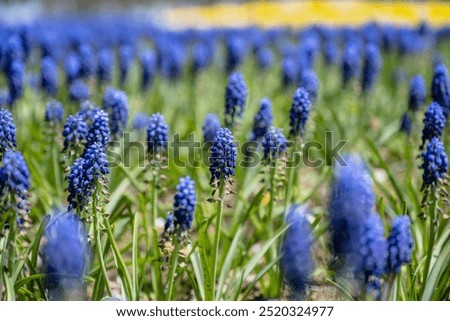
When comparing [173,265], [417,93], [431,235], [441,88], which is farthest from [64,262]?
[417,93]

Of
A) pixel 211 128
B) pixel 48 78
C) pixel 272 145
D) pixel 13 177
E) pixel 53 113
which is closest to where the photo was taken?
pixel 13 177

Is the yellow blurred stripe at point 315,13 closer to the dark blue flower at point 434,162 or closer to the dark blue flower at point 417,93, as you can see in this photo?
the dark blue flower at point 417,93

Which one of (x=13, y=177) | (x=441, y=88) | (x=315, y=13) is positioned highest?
(x=441, y=88)

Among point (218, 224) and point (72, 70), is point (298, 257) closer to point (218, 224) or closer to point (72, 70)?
point (218, 224)

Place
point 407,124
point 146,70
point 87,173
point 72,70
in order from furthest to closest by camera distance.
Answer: point 146,70
point 72,70
point 407,124
point 87,173

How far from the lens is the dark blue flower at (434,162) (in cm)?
398

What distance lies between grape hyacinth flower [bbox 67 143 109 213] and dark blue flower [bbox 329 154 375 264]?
4.13 feet

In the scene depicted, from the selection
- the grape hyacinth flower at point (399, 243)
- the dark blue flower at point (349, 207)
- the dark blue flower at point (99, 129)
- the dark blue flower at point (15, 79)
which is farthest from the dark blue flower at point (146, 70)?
the grape hyacinth flower at point (399, 243)

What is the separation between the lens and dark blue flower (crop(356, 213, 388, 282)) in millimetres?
3322

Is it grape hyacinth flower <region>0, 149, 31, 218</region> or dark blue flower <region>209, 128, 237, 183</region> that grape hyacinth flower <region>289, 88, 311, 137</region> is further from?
grape hyacinth flower <region>0, 149, 31, 218</region>

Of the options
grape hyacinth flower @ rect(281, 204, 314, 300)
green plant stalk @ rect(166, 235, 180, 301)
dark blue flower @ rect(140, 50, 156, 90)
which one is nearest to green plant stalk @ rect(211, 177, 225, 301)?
green plant stalk @ rect(166, 235, 180, 301)

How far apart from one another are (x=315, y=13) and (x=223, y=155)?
1781 centimetres

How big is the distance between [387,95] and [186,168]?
5.33 m

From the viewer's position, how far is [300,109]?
194 inches
